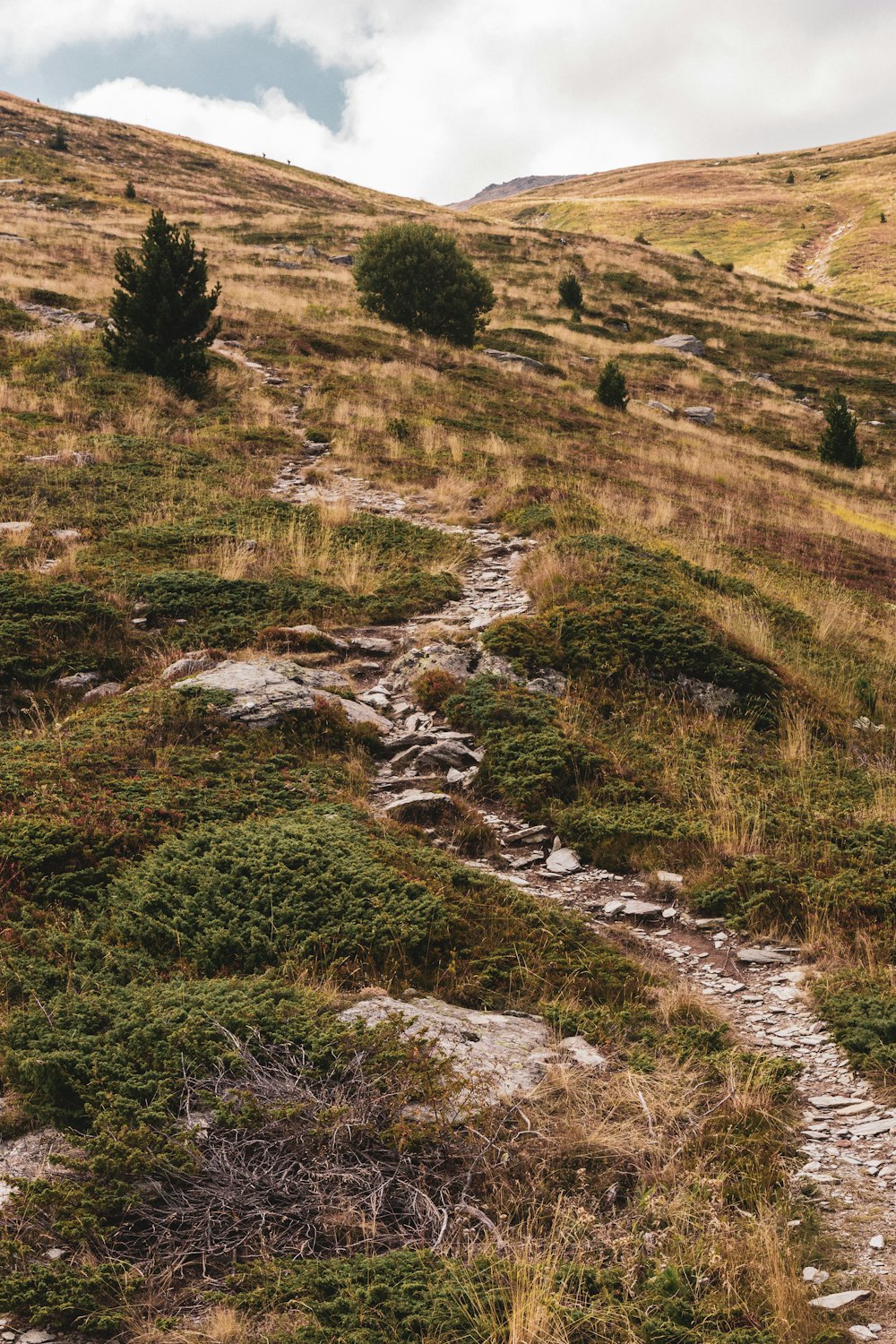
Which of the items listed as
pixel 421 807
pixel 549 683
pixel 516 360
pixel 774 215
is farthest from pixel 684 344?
pixel 774 215

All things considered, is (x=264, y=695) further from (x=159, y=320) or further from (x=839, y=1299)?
(x=159, y=320)

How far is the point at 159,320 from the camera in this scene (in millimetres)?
18672

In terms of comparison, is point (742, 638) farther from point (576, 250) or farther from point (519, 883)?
point (576, 250)

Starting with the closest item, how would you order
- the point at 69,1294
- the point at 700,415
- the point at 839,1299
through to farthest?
1. the point at 69,1294
2. the point at 839,1299
3. the point at 700,415

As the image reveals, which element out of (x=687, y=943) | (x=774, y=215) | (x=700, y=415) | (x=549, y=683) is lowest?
(x=687, y=943)

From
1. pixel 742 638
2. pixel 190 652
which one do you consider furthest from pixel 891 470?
pixel 190 652

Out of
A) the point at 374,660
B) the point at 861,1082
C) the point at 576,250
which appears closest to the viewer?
the point at 861,1082

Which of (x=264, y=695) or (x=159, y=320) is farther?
(x=159, y=320)

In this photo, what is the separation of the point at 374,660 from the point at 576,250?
194ft

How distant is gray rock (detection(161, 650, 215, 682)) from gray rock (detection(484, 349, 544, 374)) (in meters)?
24.2

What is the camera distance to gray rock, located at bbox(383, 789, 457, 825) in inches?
254

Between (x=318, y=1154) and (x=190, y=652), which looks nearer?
(x=318, y=1154)

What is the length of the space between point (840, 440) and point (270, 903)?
93.3 ft

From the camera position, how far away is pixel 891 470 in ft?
94.9
